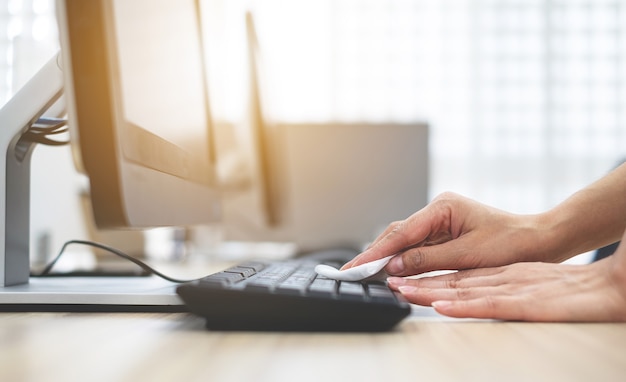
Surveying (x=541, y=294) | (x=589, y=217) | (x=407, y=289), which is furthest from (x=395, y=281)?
(x=589, y=217)

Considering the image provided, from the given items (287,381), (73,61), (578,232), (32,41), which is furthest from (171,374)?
(32,41)

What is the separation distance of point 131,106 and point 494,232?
0.42 meters

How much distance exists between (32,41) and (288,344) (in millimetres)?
1345

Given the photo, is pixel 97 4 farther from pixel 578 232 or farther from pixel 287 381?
pixel 578 232

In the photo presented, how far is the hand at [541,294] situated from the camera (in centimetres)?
49

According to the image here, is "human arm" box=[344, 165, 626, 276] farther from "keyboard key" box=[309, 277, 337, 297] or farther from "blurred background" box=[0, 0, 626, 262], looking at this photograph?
"blurred background" box=[0, 0, 626, 262]

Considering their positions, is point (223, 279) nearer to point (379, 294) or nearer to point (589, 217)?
point (379, 294)

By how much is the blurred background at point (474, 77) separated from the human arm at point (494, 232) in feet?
9.34

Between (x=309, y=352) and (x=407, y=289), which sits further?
(x=407, y=289)

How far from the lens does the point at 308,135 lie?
6.98ft

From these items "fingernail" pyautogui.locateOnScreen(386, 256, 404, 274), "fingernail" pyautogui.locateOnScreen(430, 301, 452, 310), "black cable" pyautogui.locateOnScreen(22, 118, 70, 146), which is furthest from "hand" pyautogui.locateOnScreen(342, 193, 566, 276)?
"black cable" pyautogui.locateOnScreen(22, 118, 70, 146)

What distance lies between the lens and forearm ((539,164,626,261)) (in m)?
0.70

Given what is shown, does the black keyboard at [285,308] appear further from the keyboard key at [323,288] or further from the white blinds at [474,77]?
the white blinds at [474,77]

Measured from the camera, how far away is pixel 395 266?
629 mm
